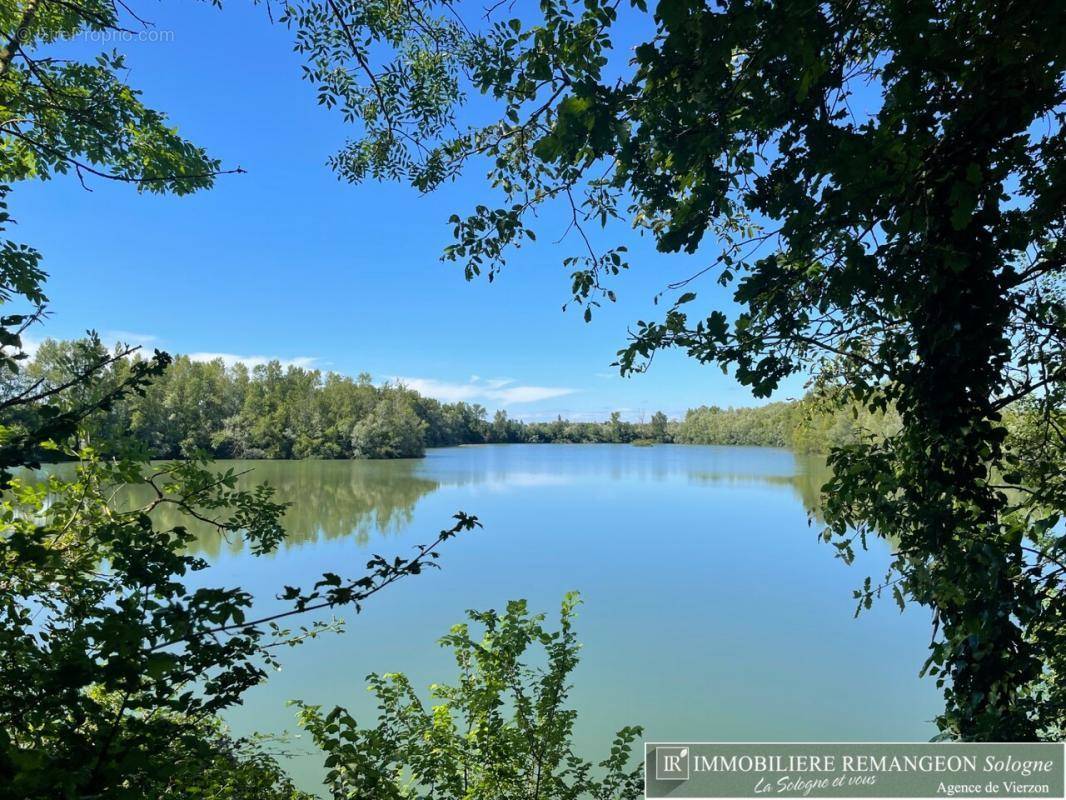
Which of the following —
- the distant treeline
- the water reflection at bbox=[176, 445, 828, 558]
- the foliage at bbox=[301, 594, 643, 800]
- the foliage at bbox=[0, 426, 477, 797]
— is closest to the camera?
the foliage at bbox=[0, 426, 477, 797]

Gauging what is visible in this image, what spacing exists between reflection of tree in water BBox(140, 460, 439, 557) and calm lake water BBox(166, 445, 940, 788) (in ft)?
0.57

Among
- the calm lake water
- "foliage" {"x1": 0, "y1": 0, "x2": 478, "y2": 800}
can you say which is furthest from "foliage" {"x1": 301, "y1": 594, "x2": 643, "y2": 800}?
the calm lake water

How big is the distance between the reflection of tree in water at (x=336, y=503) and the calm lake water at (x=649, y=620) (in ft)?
0.57

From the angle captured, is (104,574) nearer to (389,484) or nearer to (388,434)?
(389,484)

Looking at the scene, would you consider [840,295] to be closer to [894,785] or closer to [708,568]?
[894,785]

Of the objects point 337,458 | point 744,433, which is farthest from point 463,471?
point 744,433

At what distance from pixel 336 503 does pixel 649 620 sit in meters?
14.3

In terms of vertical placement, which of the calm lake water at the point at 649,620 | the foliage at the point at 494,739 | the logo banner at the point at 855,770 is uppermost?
the logo banner at the point at 855,770

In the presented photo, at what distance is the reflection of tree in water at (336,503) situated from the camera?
39.6ft

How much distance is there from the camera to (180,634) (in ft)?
3.24

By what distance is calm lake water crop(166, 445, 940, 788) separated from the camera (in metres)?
5.16

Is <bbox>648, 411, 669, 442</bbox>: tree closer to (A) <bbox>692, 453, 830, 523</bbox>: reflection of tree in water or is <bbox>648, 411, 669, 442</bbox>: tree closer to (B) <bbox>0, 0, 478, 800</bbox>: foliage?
(A) <bbox>692, 453, 830, 523</bbox>: reflection of tree in water

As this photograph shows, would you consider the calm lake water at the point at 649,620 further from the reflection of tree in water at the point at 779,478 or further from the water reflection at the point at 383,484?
the reflection of tree in water at the point at 779,478

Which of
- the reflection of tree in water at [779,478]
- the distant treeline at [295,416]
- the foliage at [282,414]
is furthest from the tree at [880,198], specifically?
the foliage at [282,414]
